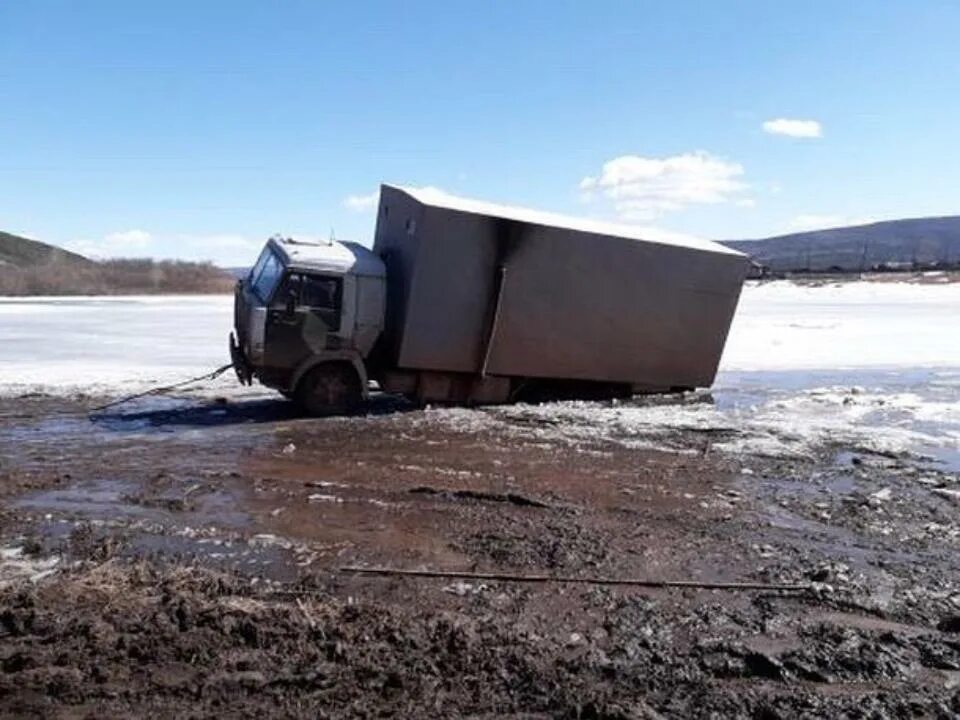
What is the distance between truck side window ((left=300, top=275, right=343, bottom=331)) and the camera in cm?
1280

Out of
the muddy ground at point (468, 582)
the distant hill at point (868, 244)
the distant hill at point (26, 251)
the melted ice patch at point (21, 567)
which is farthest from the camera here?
the distant hill at point (868, 244)

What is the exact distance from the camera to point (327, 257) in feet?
43.1

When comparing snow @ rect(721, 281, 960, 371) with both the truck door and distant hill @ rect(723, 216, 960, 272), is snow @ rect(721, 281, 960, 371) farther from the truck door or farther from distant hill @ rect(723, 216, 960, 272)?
distant hill @ rect(723, 216, 960, 272)

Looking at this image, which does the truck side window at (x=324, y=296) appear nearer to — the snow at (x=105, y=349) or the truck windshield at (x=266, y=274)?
the truck windshield at (x=266, y=274)

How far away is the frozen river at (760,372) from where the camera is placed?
12.4m

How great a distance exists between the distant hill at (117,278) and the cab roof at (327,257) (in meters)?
53.5

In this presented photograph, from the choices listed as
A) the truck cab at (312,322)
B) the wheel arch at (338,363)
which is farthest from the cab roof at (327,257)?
the wheel arch at (338,363)

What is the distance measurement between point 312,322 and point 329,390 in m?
1.09

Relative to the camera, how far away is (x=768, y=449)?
10.9m

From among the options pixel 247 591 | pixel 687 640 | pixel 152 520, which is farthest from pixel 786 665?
pixel 152 520

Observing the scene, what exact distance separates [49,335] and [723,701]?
25931 mm

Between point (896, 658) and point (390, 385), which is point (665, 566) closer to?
point (896, 658)

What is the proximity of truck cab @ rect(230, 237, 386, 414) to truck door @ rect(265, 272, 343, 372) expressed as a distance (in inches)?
0.5

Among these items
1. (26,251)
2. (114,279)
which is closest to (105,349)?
(114,279)
